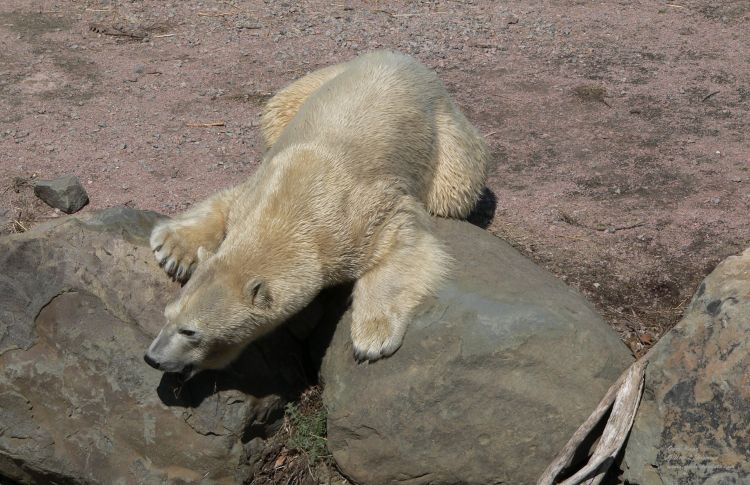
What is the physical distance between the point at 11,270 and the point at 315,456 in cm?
199

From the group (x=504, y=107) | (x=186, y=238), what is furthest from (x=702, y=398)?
(x=504, y=107)

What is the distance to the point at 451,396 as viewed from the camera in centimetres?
452

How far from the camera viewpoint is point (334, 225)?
4621 mm

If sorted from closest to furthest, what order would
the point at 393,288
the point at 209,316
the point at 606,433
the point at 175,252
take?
the point at 209,316 → the point at 606,433 → the point at 393,288 → the point at 175,252

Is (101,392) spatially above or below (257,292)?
below

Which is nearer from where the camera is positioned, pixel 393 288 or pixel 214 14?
pixel 393 288

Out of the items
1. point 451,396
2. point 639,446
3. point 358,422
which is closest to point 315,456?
point 358,422

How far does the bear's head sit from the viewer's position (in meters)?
4.17

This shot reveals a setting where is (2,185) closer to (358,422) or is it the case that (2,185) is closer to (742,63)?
(358,422)

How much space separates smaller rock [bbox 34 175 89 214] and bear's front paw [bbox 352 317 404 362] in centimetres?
297

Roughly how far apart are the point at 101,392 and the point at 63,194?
2326mm

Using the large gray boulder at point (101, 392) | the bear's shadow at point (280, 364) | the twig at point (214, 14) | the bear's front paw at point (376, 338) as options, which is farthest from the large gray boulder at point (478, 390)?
the twig at point (214, 14)

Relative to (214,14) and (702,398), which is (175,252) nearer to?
(702,398)

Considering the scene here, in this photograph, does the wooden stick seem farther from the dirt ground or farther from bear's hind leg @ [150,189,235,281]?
bear's hind leg @ [150,189,235,281]
